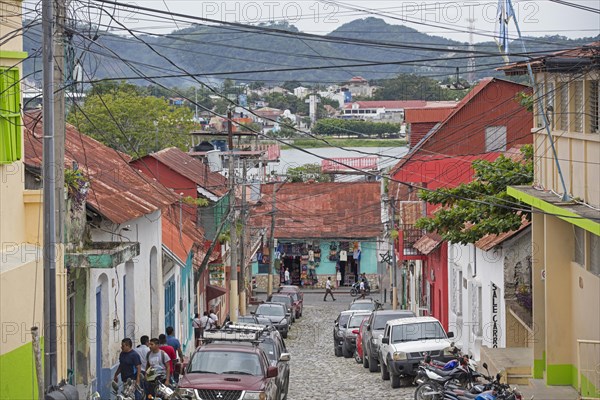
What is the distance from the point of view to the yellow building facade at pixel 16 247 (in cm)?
1480

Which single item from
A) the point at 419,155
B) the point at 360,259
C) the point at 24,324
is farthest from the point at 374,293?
the point at 24,324

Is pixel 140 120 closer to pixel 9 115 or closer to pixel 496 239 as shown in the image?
pixel 496 239

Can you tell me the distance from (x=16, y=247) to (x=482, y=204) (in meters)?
10.6

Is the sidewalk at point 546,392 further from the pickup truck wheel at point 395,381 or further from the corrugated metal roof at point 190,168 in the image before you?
the corrugated metal roof at point 190,168

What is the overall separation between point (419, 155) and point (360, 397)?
61.8ft

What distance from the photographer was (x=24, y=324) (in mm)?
15477

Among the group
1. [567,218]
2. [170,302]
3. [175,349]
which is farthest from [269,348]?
[567,218]

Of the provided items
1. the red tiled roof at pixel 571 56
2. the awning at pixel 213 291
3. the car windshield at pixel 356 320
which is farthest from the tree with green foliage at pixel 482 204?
the awning at pixel 213 291

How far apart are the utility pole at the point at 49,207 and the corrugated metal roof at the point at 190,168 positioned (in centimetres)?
2518

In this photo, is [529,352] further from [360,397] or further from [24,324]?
[24,324]

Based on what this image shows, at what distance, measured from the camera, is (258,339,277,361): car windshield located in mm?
22839

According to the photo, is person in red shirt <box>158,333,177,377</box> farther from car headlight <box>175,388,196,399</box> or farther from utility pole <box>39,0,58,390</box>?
utility pole <box>39,0,58,390</box>

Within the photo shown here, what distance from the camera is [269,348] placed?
23.2 metres

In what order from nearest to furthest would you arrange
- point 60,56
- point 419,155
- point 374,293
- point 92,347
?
point 60,56
point 92,347
point 419,155
point 374,293
